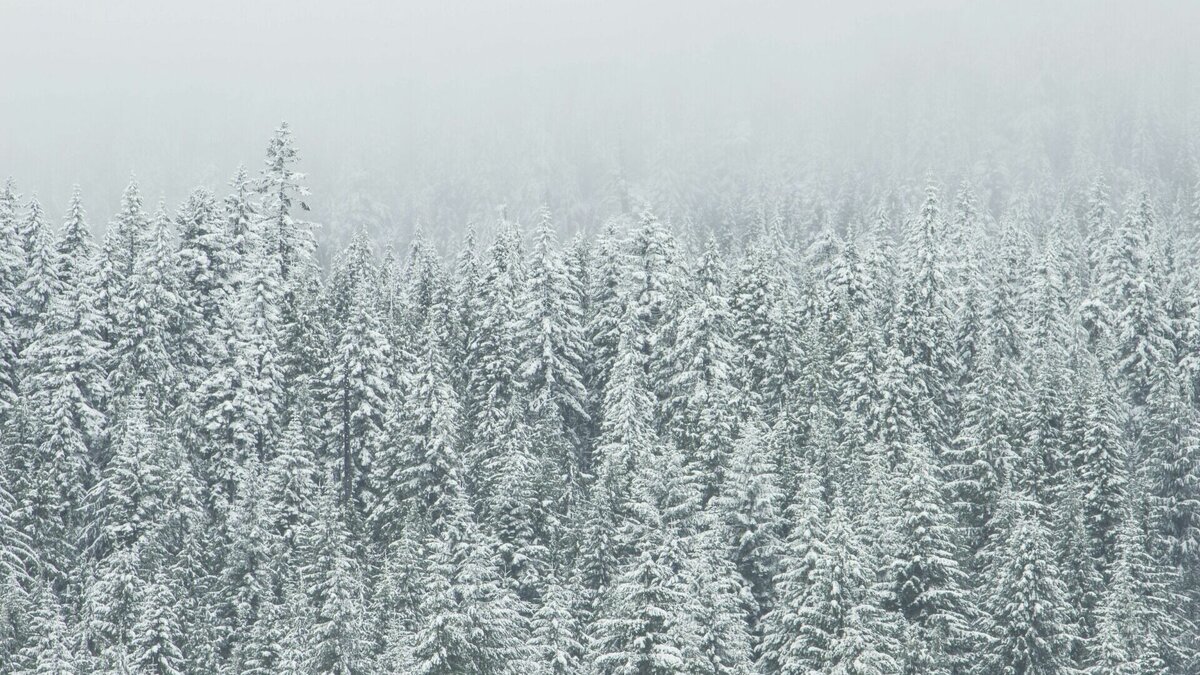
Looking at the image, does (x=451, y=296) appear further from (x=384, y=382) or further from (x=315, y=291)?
(x=384, y=382)

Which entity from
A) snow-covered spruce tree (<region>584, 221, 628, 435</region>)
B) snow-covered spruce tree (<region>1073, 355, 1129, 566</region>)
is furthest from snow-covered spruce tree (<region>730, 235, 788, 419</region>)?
snow-covered spruce tree (<region>1073, 355, 1129, 566</region>)

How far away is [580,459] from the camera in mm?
52031

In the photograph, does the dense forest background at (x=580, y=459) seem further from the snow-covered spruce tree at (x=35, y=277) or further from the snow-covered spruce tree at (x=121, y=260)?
the snow-covered spruce tree at (x=121, y=260)

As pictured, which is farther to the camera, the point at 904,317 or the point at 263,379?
the point at 904,317

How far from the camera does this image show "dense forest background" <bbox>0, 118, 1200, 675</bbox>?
33156mm

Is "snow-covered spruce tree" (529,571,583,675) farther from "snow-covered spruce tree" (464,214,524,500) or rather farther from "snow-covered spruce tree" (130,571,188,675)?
"snow-covered spruce tree" (130,571,188,675)

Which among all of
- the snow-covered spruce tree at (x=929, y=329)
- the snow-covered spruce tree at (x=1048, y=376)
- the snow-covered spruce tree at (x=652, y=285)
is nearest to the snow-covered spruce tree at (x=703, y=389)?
the snow-covered spruce tree at (x=652, y=285)

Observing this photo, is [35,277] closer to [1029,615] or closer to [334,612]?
[334,612]

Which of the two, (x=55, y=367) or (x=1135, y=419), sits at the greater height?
(x=55, y=367)

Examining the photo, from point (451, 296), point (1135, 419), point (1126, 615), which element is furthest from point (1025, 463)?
point (451, 296)

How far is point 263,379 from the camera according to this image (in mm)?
47000

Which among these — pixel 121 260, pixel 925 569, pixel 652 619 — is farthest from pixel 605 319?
pixel 652 619

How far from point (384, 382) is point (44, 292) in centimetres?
1634

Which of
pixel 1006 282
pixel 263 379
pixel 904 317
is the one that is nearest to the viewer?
pixel 263 379
